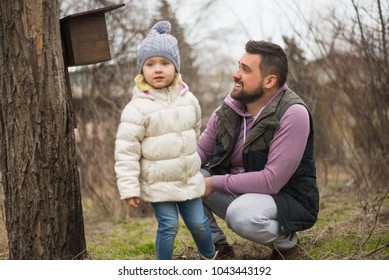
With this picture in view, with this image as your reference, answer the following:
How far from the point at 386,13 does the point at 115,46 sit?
319 centimetres

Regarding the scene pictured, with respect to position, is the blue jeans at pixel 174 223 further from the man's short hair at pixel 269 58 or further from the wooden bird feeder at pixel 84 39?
the man's short hair at pixel 269 58

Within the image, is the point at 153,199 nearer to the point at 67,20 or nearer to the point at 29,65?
the point at 29,65

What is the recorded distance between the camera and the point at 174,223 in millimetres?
3592

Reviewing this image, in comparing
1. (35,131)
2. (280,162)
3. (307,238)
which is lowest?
(307,238)

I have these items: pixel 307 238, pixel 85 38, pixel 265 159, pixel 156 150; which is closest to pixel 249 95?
pixel 265 159

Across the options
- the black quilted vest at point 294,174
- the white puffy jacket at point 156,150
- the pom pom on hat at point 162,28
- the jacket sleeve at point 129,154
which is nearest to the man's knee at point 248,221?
the black quilted vest at point 294,174

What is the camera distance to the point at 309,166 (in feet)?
13.1

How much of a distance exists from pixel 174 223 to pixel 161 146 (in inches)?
17.6

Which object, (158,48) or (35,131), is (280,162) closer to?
(158,48)

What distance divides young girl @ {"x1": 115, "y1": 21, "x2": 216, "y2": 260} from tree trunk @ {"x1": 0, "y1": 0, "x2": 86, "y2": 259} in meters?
0.43

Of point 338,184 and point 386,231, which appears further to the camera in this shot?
point 338,184

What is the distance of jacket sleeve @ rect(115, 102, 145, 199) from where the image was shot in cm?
344

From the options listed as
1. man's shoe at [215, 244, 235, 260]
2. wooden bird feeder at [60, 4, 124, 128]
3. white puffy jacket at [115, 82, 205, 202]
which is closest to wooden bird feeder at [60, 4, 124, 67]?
wooden bird feeder at [60, 4, 124, 128]
